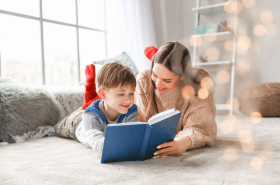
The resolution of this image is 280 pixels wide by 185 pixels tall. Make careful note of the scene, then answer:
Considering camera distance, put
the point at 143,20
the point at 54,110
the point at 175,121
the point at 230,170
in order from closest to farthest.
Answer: the point at 230,170 < the point at 175,121 < the point at 54,110 < the point at 143,20

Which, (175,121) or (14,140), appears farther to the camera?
(14,140)

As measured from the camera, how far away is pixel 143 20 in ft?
7.77

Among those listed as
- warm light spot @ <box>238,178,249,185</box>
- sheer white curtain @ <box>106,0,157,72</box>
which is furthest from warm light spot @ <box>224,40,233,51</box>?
warm light spot @ <box>238,178,249,185</box>

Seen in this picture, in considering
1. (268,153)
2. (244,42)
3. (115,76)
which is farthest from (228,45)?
(115,76)

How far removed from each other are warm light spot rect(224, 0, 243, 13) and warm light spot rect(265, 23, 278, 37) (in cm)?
42

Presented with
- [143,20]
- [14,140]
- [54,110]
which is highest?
[143,20]

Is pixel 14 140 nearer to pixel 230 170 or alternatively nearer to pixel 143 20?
pixel 230 170

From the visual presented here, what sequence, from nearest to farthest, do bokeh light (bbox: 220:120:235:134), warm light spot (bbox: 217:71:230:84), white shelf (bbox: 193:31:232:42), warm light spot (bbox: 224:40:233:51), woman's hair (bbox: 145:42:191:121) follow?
woman's hair (bbox: 145:42:191:121)
bokeh light (bbox: 220:120:235:134)
white shelf (bbox: 193:31:232:42)
warm light spot (bbox: 224:40:233:51)
warm light spot (bbox: 217:71:230:84)

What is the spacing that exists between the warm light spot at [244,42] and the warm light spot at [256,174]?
251cm

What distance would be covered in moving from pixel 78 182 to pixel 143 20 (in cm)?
202

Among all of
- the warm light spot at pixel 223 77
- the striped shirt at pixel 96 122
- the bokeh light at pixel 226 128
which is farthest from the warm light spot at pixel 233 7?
the striped shirt at pixel 96 122

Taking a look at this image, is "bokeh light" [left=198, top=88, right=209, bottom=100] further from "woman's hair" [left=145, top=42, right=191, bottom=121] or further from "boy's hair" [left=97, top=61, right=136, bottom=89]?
"boy's hair" [left=97, top=61, right=136, bottom=89]

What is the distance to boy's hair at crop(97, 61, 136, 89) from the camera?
3.26ft

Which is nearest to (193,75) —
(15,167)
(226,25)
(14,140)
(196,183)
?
(196,183)
